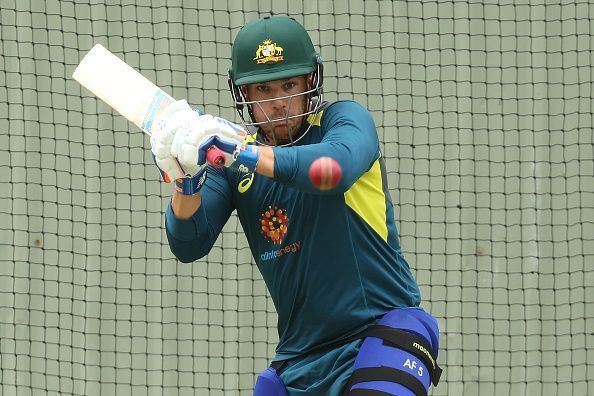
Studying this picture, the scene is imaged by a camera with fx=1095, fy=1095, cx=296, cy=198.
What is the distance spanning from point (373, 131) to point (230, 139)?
1.91 ft

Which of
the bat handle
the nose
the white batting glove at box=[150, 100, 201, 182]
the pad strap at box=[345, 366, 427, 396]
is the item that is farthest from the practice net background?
the bat handle

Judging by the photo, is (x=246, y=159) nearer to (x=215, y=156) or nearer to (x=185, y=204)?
(x=215, y=156)

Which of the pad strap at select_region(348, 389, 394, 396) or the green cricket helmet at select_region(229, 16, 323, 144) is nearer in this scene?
the pad strap at select_region(348, 389, 394, 396)

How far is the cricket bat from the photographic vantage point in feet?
10.4

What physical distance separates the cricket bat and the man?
24 cm

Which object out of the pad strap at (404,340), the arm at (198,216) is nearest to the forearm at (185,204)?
the arm at (198,216)

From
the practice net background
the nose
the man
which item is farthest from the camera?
the practice net background

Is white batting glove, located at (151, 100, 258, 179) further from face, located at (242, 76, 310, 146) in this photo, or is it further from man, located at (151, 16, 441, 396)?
face, located at (242, 76, 310, 146)

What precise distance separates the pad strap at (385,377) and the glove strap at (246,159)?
0.73 meters

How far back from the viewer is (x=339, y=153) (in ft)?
10.0

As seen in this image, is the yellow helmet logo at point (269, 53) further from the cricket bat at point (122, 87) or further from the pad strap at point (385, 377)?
the pad strap at point (385, 377)

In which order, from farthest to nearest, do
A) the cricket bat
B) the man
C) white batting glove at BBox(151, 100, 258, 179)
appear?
the man, the cricket bat, white batting glove at BBox(151, 100, 258, 179)

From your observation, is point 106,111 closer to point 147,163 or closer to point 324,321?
point 147,163

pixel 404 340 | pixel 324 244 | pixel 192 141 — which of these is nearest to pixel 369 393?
pixel 404 340
